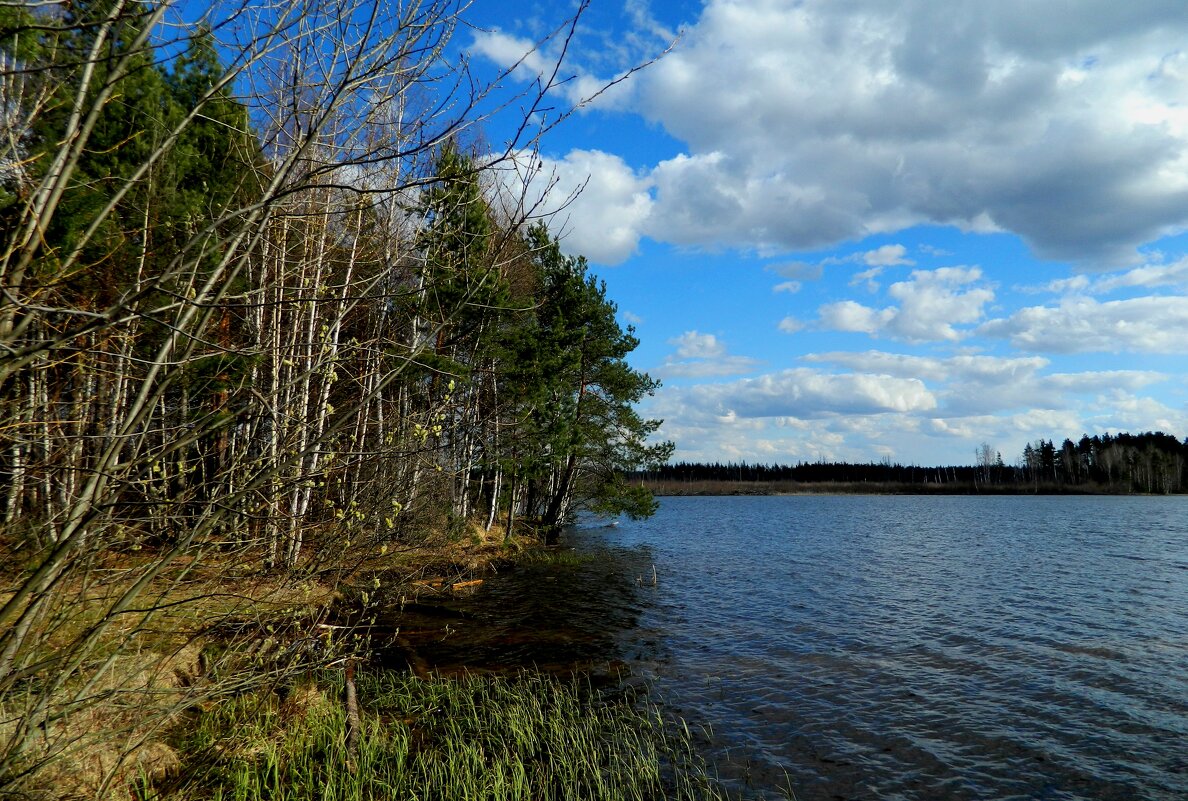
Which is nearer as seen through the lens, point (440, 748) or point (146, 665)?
point (146, 665)

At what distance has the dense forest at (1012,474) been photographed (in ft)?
354

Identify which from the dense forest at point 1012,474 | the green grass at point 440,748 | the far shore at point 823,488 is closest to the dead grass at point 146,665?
the green grass at point 440,748

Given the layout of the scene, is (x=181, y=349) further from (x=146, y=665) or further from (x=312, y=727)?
(x=312, y=727)

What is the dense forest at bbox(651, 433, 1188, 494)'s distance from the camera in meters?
108

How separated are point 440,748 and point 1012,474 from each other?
152 meters

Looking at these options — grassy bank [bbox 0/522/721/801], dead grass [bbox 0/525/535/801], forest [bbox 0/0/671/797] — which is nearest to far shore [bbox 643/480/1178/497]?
grassy bank [bbox 0/522/721/801]

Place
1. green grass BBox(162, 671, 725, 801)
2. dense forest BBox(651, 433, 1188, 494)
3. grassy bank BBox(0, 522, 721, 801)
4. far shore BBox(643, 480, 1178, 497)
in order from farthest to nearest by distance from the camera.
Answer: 1. far shore BBox(643, 480, 1178, 497)
2. dense forest BBox(651, 433, 1188, 494)
3. green grass BBox(162, 671, 725, 801)
4. grassy bank BBox(0, 522, 721, 801)

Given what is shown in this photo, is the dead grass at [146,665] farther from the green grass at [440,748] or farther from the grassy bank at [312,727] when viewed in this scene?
the green grass at [440,748]

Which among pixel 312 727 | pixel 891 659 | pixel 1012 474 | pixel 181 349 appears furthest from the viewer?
pixel 1012 474

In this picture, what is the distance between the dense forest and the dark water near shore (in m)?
71.7

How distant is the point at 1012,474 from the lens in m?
134

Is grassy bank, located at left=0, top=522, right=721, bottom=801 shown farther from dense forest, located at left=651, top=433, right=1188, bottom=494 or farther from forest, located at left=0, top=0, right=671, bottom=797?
dense forest, located at left=651, top=433, right=1188, bottom=494

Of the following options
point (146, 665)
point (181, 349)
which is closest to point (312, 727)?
point (146, 665)

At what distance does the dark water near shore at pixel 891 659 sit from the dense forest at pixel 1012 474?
71743 mm
